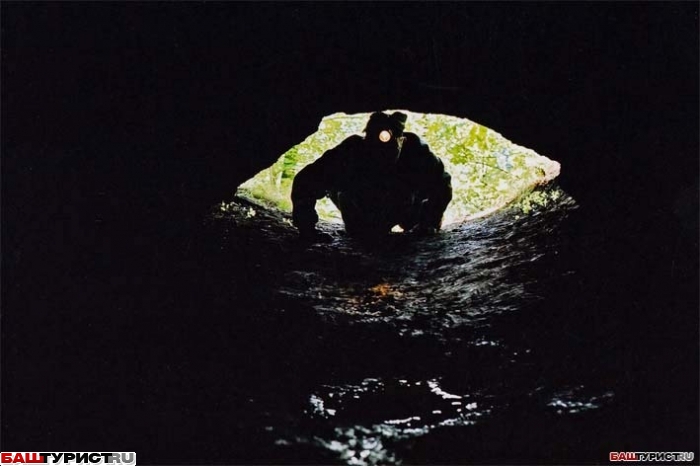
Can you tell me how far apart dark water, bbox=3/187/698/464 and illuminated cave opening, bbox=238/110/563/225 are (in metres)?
1.57

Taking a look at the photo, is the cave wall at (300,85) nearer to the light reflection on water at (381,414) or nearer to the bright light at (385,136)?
the bright light at (385,136)

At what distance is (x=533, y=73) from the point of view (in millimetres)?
3516

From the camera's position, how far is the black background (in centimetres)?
294

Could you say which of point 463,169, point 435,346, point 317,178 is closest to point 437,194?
point 317,178

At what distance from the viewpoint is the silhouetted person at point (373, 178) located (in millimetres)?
5004

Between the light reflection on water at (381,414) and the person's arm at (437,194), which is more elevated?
the person's arm at (437,194)

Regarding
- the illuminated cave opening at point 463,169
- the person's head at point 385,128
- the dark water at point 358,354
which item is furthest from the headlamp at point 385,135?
the dark water at point 358,354

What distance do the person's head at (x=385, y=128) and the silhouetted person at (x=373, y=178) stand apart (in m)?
0.01

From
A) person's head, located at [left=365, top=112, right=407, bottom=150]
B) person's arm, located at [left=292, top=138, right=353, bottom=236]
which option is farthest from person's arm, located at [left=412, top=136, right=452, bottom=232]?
person's arm, located at [left=292, top=138, right=353, bottom=236]

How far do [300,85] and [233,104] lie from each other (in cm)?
55

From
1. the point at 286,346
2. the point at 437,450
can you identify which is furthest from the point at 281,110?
the point at 437,450

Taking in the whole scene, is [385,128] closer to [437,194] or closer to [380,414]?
[437,194]

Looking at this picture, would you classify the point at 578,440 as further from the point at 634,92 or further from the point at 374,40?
the point at 374,40

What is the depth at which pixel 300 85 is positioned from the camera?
12.6ft
